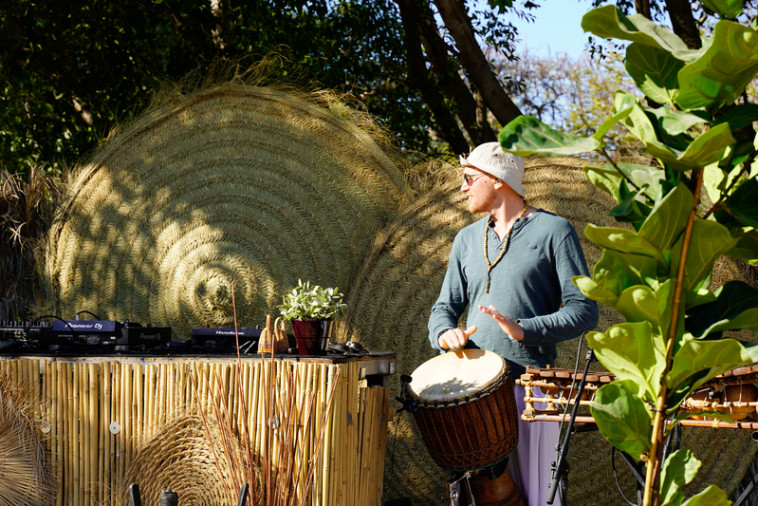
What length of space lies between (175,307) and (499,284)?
2430 mm

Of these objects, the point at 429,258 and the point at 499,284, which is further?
the point at 429,258

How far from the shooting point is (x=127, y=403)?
2.96 metres

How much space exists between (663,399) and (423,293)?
3.13 meters

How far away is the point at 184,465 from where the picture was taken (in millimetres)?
2834

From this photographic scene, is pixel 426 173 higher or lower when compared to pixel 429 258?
higher

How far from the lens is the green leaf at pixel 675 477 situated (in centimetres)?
161

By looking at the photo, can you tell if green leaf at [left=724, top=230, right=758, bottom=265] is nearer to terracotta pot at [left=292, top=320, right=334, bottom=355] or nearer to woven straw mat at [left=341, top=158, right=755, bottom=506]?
terracotta pot at [left=292, top=320, right=334, bottom=355]

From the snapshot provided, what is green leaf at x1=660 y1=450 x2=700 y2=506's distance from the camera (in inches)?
63.4

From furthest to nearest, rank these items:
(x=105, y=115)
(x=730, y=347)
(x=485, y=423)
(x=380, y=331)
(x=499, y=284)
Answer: (x=105, y=115), (x=380, y=331), (x=499, y=284), (x=485, y=423), (x=730, y=347)

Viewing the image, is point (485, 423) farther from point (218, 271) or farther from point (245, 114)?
point (245, 114)

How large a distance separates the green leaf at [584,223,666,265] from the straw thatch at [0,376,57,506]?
2.29m

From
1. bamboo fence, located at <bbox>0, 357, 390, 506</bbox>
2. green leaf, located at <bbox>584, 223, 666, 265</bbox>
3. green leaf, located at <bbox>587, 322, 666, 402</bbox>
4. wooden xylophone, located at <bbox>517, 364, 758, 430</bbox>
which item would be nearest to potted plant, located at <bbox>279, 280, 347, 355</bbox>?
bamboo fence, located at <bbox>0, 357, 390, 506</bbox>

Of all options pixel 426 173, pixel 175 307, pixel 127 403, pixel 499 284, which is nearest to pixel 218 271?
pixel 175 307

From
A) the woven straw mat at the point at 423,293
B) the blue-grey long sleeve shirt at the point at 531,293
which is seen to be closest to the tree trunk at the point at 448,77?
the woven straw mat at the point at 423,293
